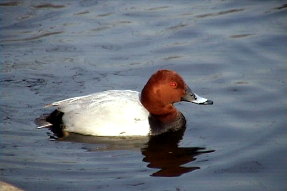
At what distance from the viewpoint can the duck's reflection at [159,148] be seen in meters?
7.16

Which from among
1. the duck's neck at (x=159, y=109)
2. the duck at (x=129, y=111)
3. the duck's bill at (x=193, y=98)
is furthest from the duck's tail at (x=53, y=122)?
the duck's bill at (x=193, y=98)

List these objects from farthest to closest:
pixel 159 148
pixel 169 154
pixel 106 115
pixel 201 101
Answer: pixel 201 101 → pixel 106 115 → pixel 159 148 → pixel 169 154

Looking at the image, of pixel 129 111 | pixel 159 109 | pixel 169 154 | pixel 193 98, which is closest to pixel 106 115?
pixel 129 111

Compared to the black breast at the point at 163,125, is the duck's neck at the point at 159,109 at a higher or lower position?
higher

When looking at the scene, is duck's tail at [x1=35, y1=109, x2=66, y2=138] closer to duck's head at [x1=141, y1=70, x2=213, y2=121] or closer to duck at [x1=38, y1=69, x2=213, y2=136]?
duck at [x1=38, y1=69, x2=213, y2=136]

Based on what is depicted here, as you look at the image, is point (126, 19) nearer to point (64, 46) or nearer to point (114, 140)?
point (64, 46)

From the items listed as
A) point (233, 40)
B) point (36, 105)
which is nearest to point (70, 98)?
point (36, 105)

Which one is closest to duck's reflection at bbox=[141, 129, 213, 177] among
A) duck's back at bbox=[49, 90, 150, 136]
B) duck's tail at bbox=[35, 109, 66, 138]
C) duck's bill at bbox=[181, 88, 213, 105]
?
duck's back at bbox=[49, 90, 150, 136]

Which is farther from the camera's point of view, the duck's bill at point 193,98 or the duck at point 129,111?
the duck's bill at point 193,98

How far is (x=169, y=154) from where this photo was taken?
756 cm

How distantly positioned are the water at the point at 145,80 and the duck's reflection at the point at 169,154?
1 centimetres

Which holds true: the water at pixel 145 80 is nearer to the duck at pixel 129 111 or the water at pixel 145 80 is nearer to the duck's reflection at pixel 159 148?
the duck's reflection at pixel 159 148

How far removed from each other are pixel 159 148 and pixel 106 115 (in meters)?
0.71

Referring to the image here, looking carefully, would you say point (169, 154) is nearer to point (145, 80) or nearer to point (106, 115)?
point (106, 115)
